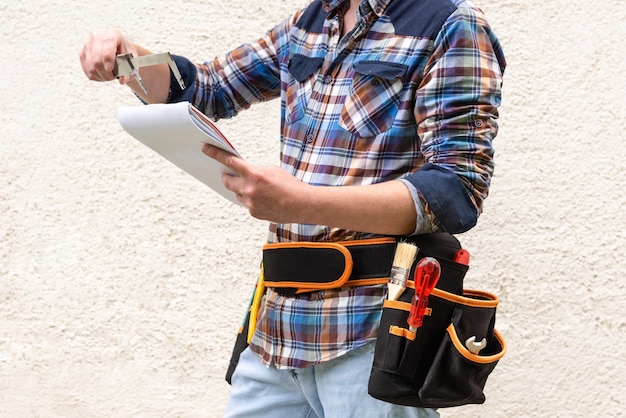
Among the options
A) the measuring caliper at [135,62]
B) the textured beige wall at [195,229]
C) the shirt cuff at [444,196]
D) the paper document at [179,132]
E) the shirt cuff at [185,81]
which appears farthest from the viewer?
the textured beige wall at [195,229]

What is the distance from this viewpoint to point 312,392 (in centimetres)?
131

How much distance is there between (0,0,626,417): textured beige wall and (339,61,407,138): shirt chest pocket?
40.5 inches

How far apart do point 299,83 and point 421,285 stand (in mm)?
422

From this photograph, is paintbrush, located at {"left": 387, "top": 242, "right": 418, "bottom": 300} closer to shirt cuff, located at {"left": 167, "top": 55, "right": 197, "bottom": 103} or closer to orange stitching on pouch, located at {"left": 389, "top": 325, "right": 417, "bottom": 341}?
orange stitching on pouch, located at {"left": 389, "top": 325, "right": 417, "bottom": 341}

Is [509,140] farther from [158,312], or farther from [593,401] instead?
[158,312]

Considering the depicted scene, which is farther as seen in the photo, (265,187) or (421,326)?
(421,326)

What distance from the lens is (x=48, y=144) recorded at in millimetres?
2453

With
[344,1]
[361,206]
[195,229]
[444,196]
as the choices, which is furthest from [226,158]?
[195,229]

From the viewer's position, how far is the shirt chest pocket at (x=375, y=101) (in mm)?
1229

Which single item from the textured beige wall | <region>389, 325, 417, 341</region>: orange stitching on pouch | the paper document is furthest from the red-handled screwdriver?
the textured beige wall

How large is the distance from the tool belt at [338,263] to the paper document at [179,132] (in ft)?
0.63

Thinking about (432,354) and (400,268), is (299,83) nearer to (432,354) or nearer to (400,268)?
(400,268)

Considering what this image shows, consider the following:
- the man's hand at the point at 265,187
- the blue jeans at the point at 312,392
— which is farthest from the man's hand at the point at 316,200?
the blue jeans at the point at 312,392

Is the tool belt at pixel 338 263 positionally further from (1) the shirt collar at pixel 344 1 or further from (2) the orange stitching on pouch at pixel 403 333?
(1) the shirt collar at pixel 344 1
